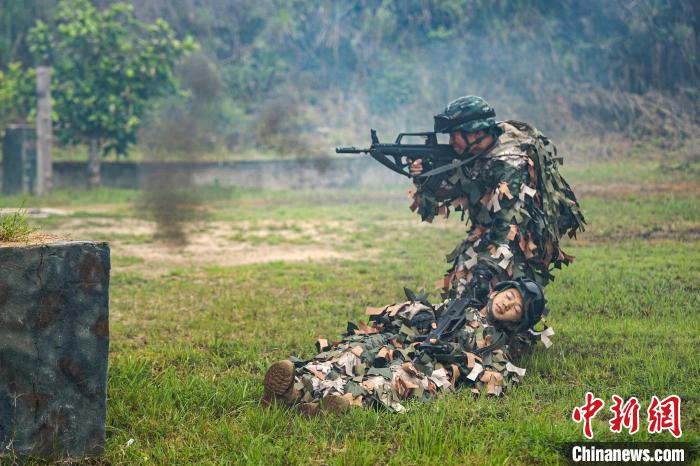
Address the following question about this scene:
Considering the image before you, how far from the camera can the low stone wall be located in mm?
25453

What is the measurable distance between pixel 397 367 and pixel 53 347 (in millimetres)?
2053

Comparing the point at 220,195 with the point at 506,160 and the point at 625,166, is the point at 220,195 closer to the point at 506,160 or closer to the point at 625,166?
the point at 625,166

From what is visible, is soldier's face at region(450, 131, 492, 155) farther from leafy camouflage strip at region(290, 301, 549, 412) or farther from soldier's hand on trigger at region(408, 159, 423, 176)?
leafy camouflage strip at region(290, 301, 549, 412)

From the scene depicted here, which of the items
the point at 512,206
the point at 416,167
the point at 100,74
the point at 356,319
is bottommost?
the point at 356,319

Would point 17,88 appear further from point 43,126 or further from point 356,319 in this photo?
point 356,319

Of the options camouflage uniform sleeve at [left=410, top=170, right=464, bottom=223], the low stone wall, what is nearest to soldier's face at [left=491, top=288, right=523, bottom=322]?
camouflage uniform sleeve at [left=410, top=170, right=464, bottom=223]

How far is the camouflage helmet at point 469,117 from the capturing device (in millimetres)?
6234

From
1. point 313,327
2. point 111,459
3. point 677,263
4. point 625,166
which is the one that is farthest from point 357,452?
point 625,166

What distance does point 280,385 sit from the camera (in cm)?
478

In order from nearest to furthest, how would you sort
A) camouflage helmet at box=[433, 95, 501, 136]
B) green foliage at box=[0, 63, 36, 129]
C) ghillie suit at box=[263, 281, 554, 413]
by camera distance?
ghillie suit at box=[263, 281, 554, 413] → camouflage helmet at box=[433, 95, 501, 136] → green foliage at box=[0, 63, 36, 129]

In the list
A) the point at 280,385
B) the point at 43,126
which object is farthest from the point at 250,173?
the point at 280,385

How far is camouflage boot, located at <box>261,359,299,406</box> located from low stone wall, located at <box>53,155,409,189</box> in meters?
21.0

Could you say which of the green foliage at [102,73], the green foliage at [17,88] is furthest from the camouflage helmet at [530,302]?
the green foliage at [17,88]

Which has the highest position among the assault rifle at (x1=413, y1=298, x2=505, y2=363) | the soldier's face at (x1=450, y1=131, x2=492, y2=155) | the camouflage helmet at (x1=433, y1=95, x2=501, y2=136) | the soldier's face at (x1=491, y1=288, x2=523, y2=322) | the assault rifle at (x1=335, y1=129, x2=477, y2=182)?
the camouflage helmet at (x1=433, y1=95, x2=501, y2=136)
